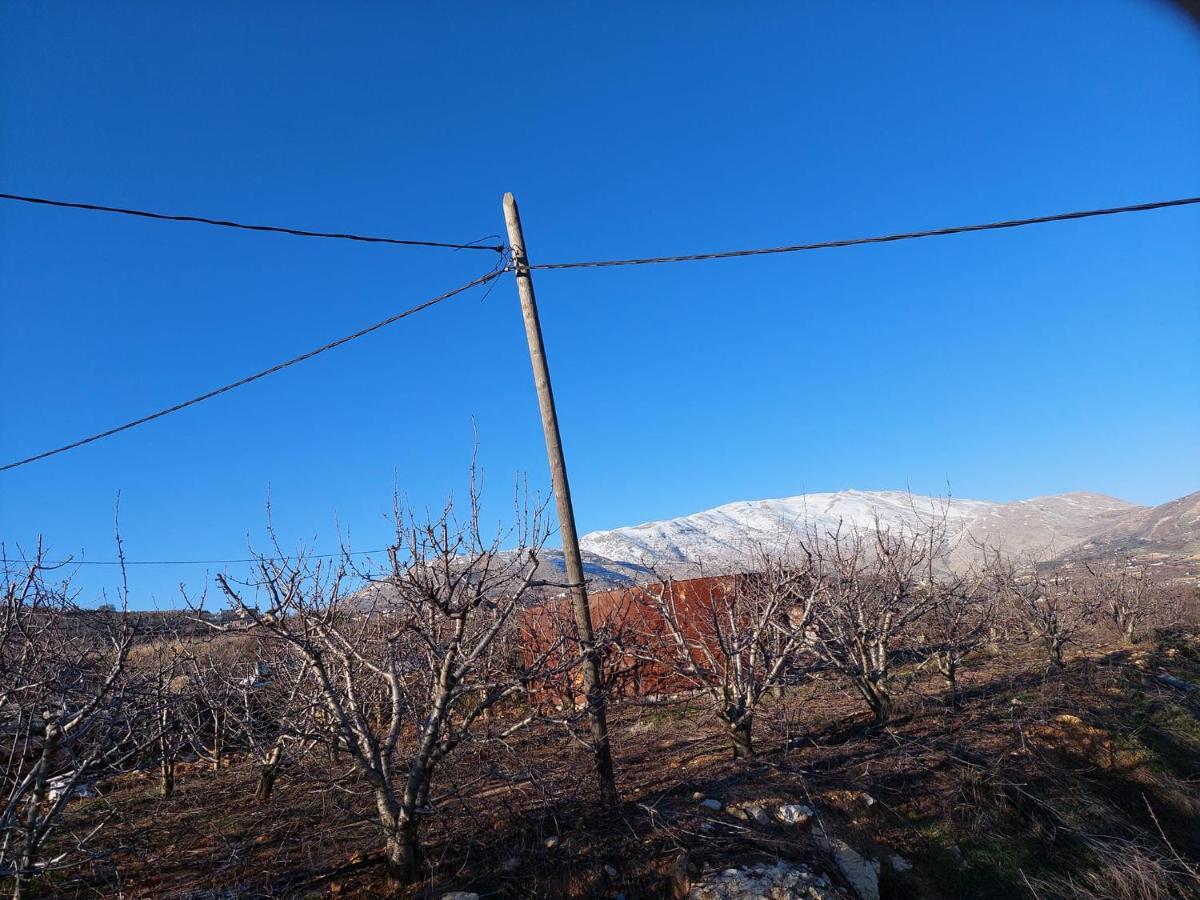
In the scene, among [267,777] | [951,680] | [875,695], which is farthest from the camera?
[951,680]

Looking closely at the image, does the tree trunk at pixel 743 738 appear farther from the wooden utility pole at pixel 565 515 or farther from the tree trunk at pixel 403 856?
the tree trunk at pixel 403 856

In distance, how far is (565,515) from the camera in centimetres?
642

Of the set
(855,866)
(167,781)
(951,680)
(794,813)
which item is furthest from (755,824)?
(167,781)

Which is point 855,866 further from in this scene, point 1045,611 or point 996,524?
point 996,524

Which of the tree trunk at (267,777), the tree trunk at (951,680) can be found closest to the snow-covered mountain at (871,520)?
the tree trunk at (951,680)

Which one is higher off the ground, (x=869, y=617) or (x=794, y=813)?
(x=869, y=617)

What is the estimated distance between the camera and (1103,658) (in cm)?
1235

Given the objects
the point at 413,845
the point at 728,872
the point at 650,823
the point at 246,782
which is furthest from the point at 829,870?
the point at 246,782

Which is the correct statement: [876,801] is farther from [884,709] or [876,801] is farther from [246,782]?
[246,782]

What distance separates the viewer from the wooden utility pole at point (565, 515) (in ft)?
19.7

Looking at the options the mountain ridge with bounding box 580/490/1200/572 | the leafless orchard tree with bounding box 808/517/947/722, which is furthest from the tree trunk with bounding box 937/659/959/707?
the mountain ridge with bounding box 580/490/1200/572

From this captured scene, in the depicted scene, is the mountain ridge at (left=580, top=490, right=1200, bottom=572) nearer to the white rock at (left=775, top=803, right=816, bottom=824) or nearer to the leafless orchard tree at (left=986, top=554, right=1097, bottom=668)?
the leafless orchard tree at (left=986, top=554, right=1097, bottom=668)

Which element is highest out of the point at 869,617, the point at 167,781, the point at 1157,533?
the point at 869,617

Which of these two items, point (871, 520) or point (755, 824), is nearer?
point (755, 824)
